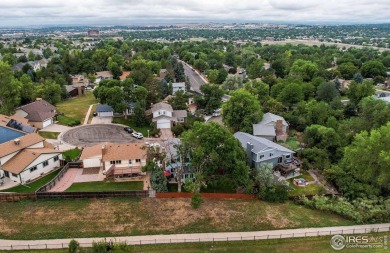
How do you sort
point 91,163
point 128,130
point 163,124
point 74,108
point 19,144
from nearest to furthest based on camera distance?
point 19,144
point 91,163
point 128,130
point 163,124
point 74,108

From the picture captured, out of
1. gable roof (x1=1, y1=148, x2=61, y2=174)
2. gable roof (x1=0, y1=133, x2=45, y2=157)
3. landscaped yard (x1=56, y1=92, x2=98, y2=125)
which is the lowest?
landscaped yard (x1=56, y1=92, x2=98, y2=125)

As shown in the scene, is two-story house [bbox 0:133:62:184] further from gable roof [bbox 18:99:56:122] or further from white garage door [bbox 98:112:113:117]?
white garage door [bbox 98:112:113:117]

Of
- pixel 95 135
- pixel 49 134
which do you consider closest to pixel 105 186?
pixel 95 135

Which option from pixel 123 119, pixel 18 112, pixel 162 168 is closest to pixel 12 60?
pixel 18 112

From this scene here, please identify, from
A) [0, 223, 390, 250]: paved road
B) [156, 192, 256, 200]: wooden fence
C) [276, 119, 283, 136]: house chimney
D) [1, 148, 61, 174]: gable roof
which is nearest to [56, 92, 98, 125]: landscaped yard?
[1, 148, 61, 174]: gable roof

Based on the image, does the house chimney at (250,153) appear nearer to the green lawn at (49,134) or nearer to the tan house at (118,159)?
the tan house at (118,159)

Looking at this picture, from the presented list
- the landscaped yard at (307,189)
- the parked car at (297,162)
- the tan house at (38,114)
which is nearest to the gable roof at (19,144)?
the tan house at (38,114)

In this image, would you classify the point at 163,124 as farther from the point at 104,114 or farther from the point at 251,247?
the point at 251,247
